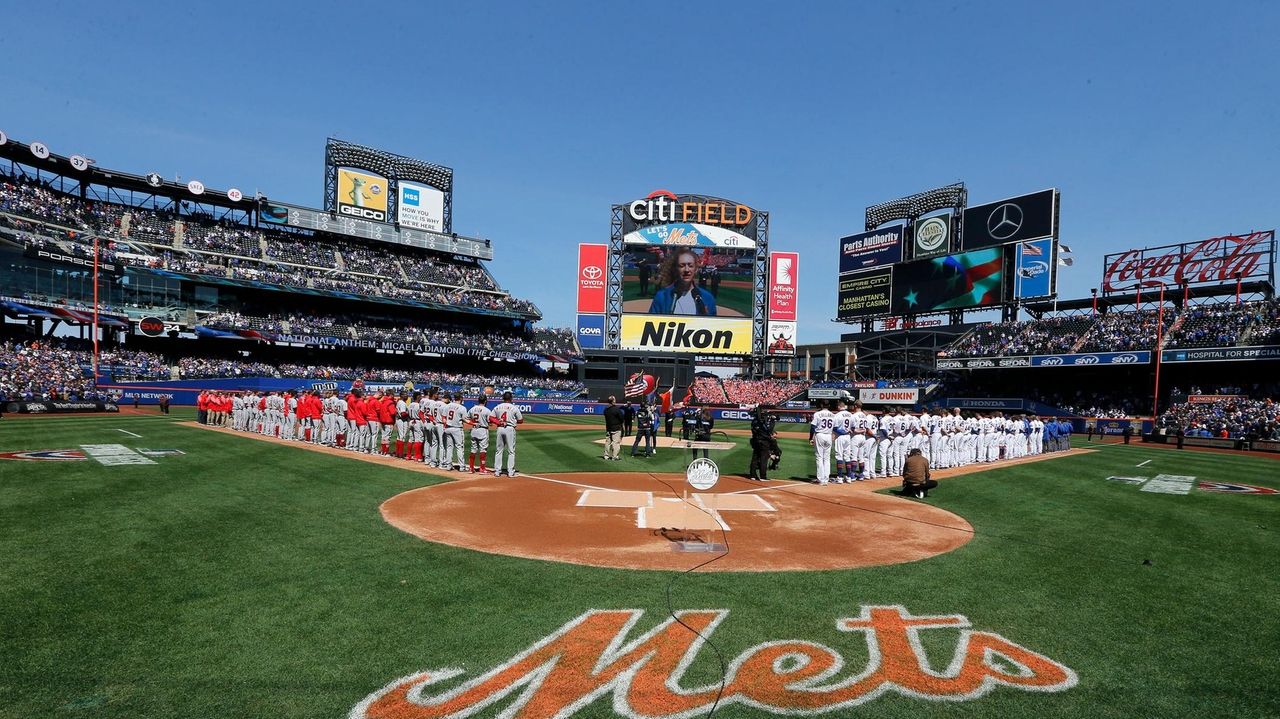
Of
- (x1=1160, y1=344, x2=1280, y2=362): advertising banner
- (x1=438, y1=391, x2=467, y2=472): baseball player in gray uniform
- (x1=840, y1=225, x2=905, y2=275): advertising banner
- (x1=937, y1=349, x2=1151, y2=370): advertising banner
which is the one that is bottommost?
(x1=438, y1=391, x2=467, y2=472): baseball player in gray uniform

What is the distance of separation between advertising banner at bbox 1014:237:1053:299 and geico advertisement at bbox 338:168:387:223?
5510 centimetres

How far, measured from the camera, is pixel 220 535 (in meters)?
8.22

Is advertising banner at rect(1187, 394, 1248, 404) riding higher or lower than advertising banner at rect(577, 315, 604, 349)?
lower

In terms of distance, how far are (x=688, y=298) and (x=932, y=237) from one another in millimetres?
20796

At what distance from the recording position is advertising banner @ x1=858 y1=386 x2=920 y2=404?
159 feet

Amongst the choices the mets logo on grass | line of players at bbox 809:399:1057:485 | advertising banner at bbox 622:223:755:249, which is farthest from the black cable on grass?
advertising banner at bbox 622:223:755:249

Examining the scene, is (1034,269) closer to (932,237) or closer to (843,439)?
(932,237)

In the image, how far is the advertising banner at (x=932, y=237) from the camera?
5250cm

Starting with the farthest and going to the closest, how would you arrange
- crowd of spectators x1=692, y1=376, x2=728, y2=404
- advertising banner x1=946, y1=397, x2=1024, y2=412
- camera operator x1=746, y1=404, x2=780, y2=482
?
1. crowd of spectators x1=692, y1=376, x2=728, y2=404
2. advertising banner x1=946, y1=397, x2=1024, y2=412
3. camera operator x1=746, y1=404, x2=780, y2=482

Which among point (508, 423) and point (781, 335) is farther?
point (781, 335)

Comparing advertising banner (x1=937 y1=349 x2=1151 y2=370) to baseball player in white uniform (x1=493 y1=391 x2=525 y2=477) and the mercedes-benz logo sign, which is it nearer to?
the mercedes-benz logo sign

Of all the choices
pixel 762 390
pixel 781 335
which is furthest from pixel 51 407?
pixel 781 335

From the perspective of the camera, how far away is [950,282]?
52062 millimetres

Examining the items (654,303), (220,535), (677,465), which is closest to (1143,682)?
(220,535)
